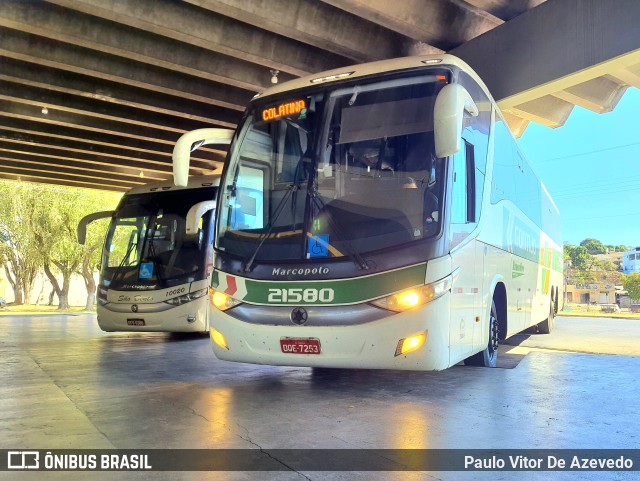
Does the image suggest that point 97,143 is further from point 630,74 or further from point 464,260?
point 630,74

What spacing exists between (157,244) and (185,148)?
529cm

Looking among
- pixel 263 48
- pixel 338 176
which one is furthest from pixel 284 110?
pixel 263 48

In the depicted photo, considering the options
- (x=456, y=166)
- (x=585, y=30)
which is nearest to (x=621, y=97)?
(x=585, y=30)

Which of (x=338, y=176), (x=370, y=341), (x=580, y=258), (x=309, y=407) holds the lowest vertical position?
→ (x=309, y=407)

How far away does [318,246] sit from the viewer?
558 centimetres

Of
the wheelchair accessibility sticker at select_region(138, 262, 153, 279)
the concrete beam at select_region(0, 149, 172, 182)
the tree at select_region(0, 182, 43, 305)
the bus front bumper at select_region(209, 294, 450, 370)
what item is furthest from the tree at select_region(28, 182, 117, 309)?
the bus front bumper at select_region(209, 294, 450, 370)

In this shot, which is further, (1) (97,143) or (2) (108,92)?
(1) (97,143)

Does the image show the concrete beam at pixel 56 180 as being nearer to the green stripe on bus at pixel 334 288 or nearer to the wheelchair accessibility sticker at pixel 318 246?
the green stripe on bus at pixel 334 288

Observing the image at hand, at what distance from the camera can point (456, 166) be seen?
18.5 ft

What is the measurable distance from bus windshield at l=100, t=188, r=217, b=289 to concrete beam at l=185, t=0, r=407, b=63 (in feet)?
13.5

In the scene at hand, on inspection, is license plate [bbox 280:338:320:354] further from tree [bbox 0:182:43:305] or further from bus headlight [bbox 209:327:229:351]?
tree [bbox 0:182:43:305]

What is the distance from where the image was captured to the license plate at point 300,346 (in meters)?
5.41

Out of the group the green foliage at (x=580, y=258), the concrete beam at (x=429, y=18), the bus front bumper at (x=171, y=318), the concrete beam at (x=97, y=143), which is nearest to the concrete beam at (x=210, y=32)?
the concrete beam at (x=429, y=18)

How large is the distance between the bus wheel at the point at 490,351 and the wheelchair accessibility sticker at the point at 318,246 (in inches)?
114
